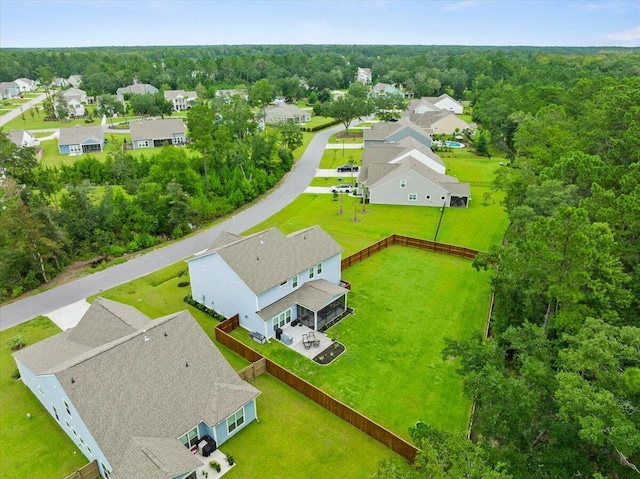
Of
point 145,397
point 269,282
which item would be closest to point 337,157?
point 269,282

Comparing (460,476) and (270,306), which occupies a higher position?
(460,476)

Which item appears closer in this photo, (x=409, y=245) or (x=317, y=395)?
(x=317, y=395)

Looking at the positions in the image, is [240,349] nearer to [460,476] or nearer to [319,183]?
[460,476]

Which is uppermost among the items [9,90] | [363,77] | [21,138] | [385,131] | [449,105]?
[363,77]

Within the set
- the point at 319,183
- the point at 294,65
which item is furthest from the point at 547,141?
the point at 294,65

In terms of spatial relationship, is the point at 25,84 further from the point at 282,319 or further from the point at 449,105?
the point at 282,319
